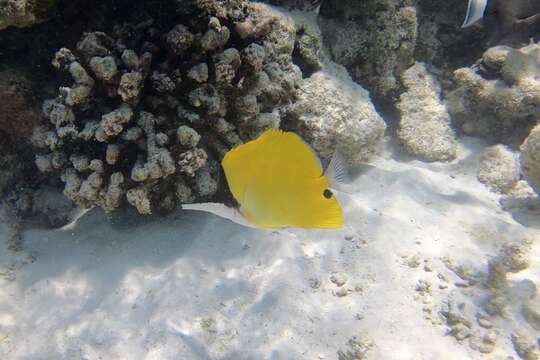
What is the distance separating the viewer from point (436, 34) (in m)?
5.70

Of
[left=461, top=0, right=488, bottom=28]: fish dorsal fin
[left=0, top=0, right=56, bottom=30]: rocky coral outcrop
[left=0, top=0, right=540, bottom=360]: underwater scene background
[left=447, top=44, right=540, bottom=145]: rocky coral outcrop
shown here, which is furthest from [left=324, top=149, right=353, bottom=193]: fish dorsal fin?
[left=447, top=44, right=540, bottom=145]: rocky coral outcrop

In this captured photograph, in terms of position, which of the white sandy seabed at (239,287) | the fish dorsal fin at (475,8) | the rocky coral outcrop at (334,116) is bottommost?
the white sandy seabed at (239,287)

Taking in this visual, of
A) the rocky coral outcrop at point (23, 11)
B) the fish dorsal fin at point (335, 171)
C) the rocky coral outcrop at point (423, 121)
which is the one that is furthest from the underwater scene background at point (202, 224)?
the rocky coral outcrop at point (423, 121)

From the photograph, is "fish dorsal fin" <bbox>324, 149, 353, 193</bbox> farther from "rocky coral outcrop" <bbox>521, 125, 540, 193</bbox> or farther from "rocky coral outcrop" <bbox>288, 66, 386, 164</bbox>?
"rocky coral outcrop" <bbox>521, 125, 540, 193</bbox>

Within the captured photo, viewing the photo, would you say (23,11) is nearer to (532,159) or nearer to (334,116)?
(334,116)

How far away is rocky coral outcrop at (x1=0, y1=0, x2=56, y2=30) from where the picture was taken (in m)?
2.59

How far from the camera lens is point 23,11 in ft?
8.67

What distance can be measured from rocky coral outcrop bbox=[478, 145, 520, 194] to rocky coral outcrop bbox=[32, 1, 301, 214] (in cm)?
309

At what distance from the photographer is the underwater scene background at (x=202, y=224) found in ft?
9.87

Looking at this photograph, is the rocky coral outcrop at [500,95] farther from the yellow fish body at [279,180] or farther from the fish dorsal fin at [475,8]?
the yellow fish body at [279,180]

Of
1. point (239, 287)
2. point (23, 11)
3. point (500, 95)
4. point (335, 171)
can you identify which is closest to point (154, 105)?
point (23, 11)

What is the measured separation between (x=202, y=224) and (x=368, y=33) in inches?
122

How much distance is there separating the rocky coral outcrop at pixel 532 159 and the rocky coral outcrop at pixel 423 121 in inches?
32.5

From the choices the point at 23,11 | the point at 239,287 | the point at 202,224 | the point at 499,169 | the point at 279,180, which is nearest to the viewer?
the point at 279,180
